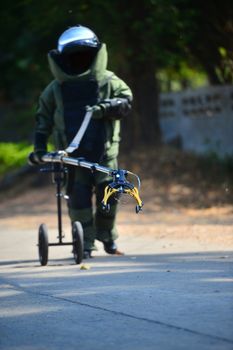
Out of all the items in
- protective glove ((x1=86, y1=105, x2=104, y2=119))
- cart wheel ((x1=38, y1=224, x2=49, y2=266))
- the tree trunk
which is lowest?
cart wheel ((x1=38, y1=224, x2=49, y2=266))

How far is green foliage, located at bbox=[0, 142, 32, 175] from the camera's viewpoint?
19844mm

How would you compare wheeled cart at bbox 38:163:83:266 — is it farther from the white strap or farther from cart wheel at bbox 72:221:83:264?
the white strap

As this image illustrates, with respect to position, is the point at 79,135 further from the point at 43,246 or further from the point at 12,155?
the point at 12,155

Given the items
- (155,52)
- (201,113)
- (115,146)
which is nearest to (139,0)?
(155,52)

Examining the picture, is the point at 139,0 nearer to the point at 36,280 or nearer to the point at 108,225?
the point at 108,225

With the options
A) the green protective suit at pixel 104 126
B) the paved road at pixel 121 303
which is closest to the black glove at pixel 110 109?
the green protective suit at pixel 104 126

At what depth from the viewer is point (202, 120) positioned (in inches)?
704

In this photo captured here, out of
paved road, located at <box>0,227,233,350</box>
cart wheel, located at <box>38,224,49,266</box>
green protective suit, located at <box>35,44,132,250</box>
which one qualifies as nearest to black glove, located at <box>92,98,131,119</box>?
green protective suit, located at <box>35,44,132,250</box>

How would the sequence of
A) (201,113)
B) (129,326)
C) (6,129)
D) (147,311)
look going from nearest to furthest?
(129,326)
(147,311)
(201,113)
(6,129)

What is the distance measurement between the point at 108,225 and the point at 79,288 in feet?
7.50

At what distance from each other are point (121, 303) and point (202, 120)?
38.3ft

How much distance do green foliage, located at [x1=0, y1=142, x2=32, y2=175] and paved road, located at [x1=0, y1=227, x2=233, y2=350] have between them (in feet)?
34.3

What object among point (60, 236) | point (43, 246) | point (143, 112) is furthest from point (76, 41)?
point (143, 112)

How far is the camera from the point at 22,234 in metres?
12.0
